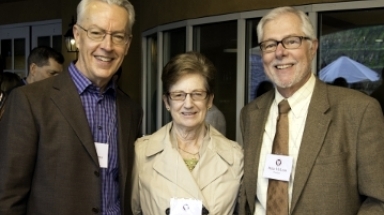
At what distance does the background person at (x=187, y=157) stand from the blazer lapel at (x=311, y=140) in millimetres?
364

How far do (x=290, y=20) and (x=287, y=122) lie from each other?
0.47m

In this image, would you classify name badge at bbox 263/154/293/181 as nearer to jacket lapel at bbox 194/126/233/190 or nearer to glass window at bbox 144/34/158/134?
jacket lapel at bbox 194/126/233/190

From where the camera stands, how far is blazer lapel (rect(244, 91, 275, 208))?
2164 mm

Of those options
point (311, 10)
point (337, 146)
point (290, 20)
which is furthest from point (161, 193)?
point (311, 10)

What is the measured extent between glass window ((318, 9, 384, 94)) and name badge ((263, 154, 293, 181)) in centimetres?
246

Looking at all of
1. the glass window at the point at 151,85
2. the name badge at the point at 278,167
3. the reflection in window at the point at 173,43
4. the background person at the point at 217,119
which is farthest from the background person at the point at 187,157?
the glass window at the point at 151,85

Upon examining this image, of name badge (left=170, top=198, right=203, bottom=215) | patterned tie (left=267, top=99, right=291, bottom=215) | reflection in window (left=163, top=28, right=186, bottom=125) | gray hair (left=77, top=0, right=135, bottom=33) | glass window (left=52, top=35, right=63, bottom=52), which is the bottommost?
name badge (left=170, top=198, right=203, bottom=215)

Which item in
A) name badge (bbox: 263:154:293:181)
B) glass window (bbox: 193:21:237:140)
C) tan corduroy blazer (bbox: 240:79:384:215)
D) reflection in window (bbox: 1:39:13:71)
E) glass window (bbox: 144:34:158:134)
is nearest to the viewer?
tan corduroy blazer (bbox: 240:79:384:215)

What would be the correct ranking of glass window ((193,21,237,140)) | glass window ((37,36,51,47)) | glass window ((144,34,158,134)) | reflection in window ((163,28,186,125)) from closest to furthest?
1. glass window ((193,21,237,140))
2. reflection in window ((163,28,186,125))
3. glass window ((144,34,158,134))
4. glass window ((37,36,51,47))

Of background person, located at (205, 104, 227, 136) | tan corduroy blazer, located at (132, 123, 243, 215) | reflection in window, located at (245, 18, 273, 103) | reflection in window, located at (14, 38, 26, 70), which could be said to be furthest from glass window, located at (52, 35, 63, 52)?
tan corduroy blazer, located at (132, 123, 243, 215)

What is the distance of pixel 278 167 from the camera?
6.80 feet

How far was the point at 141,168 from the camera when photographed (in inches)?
90.7

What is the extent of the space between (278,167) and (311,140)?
0.19 m

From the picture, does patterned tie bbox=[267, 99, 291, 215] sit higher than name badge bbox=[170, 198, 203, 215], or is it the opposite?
patterned tie bbox=[267, 99, 291, 215]
